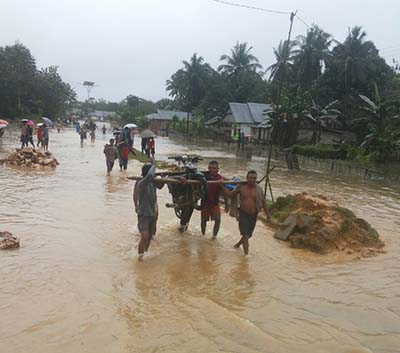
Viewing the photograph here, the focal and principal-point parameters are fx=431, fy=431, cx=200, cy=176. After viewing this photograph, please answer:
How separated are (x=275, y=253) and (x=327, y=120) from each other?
94.7ft

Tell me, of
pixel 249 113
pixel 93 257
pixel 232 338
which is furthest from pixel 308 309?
pixel 249 113

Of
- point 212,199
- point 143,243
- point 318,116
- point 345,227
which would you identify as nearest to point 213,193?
point 212,199

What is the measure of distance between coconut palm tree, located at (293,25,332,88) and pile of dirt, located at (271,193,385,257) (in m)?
36.6

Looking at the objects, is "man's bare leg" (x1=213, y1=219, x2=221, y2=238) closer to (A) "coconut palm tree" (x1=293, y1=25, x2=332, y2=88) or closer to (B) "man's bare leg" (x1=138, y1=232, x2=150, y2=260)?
(B) "man's bare leg" (x1=138, y1=232, x2=150, y2=260)

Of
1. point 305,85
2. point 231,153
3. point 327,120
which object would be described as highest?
point 305,85

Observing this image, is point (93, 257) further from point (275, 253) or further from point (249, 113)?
point (249, 113)

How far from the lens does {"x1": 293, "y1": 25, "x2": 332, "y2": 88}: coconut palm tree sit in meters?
43.3

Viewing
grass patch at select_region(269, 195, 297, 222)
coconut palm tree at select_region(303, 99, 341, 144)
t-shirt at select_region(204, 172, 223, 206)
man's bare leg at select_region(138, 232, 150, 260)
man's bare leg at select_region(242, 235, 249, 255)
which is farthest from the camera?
coconut palm tree at select_region(303, 99, 341, 144)

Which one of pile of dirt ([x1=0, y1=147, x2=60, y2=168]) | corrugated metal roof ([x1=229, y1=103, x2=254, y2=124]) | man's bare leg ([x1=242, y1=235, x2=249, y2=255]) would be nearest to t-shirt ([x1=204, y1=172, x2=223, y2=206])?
man's bare leg ([x1=242, y1=235, x2=249, y2=255])

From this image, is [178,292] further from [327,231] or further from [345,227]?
[345,227]

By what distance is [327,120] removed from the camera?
3466cm

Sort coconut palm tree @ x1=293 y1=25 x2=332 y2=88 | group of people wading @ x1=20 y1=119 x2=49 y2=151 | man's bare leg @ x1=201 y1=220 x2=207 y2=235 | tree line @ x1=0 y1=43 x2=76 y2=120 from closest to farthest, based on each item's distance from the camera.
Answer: man's bare leg @ x1=201 y1=220 x2=207 y2=235 → group of people wading @ x1=20 y1=119 x2=49 y2=151 → coconut palm tree @ x1=293 y1=25 x2=332 y2=88 → tree line @ x1=0 y1=43 x2=76 y2=120

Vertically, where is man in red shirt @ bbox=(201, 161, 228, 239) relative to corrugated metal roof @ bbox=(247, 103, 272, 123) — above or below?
below

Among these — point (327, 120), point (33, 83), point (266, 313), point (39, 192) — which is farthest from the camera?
point (33, 83)
